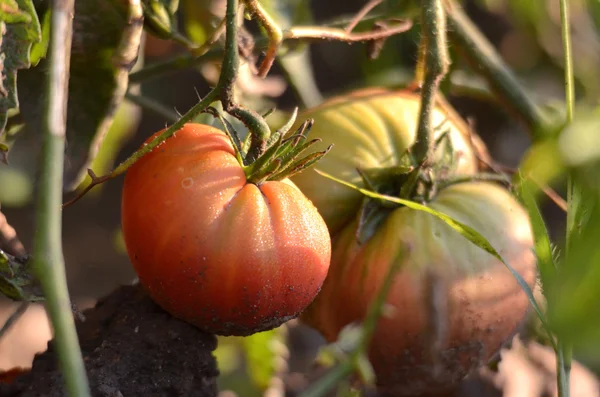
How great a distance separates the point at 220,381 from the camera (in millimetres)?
1167

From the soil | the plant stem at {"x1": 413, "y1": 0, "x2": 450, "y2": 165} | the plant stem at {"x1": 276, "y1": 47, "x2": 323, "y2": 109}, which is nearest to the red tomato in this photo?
the soil

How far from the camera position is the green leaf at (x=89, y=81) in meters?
0.69

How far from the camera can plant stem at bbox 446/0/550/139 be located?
100 centimetres

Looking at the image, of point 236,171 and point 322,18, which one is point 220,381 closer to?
point 236,171

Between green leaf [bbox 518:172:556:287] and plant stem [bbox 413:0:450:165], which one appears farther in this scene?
plant stem [bbox 413:0:450:165]

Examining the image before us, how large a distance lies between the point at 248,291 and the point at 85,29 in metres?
0.30

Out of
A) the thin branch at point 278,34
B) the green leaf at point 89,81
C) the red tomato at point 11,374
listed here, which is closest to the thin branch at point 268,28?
the thin branch at point 278,34

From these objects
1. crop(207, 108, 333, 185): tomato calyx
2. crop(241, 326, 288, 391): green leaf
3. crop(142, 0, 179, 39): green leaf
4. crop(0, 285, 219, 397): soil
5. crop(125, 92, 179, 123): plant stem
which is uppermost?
crop(142, 0, 179, 39): green leaf

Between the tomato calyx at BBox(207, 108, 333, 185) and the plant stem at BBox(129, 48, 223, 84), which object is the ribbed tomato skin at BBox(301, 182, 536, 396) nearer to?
the tomato calyx at BBox(207, 108, 333, 185)

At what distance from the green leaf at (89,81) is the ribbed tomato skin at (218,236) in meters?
0.13

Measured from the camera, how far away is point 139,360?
65 cm

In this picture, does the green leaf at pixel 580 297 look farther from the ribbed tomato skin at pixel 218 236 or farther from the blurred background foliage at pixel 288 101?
the ribbed tomato skin at pixel 218 236

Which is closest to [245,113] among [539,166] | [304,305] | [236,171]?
[236,171]

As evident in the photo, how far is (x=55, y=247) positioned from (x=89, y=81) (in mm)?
313
